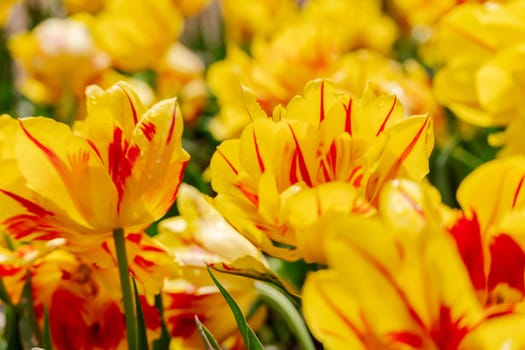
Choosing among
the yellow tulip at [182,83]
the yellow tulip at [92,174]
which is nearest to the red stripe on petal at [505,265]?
the yellow tulip at [92,174]

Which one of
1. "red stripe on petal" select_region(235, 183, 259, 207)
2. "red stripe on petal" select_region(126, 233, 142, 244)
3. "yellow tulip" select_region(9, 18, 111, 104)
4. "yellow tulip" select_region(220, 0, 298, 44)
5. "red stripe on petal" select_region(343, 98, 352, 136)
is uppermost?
"red stripe on petal" select_region(343, 98, 352, 136)

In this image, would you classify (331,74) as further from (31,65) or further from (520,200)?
(520,200)

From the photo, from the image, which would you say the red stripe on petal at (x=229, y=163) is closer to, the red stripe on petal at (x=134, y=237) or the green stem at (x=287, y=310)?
the red stripe on petal at (x=134, y=237)

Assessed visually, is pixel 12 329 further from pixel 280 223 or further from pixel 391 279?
pixel 391 279

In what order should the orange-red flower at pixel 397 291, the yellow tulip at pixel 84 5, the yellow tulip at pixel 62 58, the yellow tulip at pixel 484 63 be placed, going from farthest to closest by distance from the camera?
1. the yellow tulip at pixel 84 5
2. the yellow tulip at pixel 62 58
3. the yellow tulip at pixel 484 63
4. the orange-red flower at pixel 397 291

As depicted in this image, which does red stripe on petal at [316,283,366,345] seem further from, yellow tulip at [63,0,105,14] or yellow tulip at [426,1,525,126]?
yellow tulip at [63,0,105,14]

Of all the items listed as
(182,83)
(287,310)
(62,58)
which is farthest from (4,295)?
(182,83)

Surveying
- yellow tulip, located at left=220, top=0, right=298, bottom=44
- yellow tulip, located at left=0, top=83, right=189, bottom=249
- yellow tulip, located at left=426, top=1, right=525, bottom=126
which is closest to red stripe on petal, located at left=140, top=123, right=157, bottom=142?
yellow tulip, located at left=0, top=83, right=189, bottom=249

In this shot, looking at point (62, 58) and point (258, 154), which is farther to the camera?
point (62, 58)
